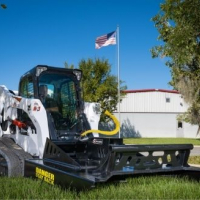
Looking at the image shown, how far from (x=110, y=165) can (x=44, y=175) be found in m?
1.19

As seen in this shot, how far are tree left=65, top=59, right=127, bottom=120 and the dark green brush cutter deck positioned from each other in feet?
79.9

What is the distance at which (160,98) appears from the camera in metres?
43.4

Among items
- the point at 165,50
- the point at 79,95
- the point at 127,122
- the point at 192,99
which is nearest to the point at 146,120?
the point at 127,122

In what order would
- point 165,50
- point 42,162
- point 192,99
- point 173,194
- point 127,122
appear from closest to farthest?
point 173,194 → point 42,162 → point 165,50 → point 192,99 → point 127,122

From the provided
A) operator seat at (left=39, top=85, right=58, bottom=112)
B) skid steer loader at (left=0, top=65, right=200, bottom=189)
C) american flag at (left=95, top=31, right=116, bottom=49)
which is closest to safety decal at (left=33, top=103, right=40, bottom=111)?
skid steer loader at (left=0, top=65, right=200, bottom=189)

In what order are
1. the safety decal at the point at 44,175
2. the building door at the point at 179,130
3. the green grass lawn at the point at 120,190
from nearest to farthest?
the green grass lawn at the point at 120,190
the safety decal at the point at 44,175
the building door at the point at 179,130

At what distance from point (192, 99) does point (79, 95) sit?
54.4 feet

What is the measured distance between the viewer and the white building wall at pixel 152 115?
138 ft

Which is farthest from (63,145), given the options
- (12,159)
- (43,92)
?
(43,92)

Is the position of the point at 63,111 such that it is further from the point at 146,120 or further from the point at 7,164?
the point at 146,120

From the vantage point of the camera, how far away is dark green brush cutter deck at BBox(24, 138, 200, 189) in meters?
5.06

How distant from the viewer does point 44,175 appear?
18.4ft

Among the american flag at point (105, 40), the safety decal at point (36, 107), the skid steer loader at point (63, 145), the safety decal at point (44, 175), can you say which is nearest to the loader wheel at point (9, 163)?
the skid steer loader at point (63, 145)

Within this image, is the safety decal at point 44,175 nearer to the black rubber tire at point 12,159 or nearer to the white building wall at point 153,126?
the black rubber tire at point 12,159
